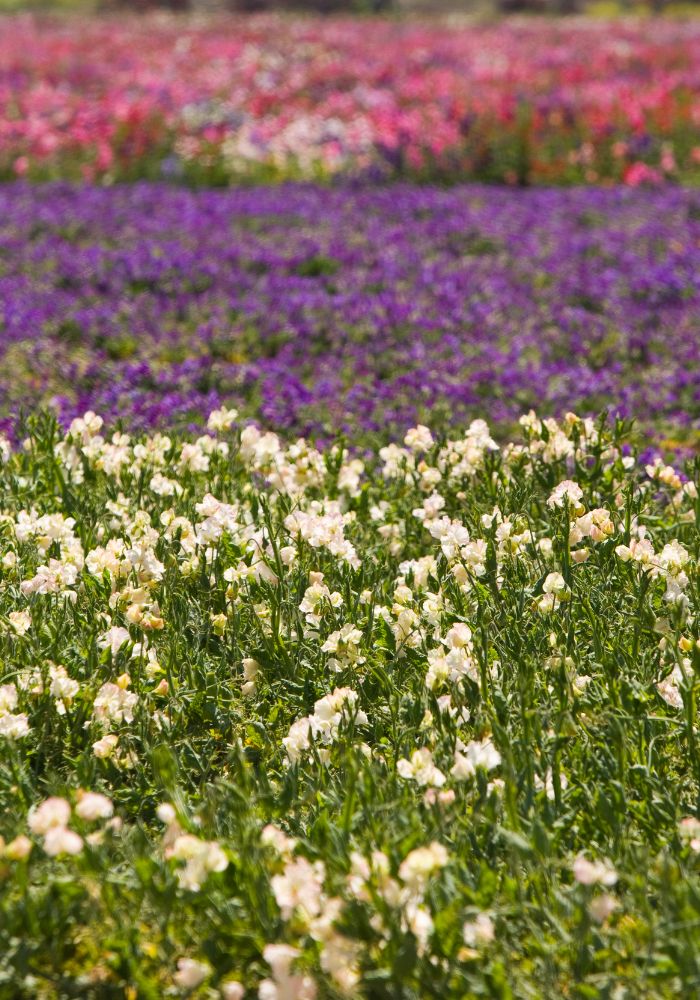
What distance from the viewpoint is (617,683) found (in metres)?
3.17

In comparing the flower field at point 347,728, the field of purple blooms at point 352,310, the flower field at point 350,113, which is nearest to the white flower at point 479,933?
the flower field at point 347,728

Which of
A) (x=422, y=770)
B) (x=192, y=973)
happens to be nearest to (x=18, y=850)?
(x=192, y=973)

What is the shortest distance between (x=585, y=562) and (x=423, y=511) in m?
0.62

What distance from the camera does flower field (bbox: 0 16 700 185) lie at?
42.0ft

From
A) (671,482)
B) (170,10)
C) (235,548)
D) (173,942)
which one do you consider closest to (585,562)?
(671,482)

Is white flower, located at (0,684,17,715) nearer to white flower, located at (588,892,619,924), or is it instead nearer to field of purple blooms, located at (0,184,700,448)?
white flower, located at (588,892,619,924)

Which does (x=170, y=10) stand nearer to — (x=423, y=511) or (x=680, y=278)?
(x=680, y=278)

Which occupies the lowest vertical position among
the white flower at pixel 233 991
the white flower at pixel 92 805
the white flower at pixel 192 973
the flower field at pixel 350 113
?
the white flower at pixel 233 991

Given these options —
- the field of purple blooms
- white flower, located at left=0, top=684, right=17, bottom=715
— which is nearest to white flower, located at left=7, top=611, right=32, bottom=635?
white flower, located at left=0, top=684, right=17, bottom=715

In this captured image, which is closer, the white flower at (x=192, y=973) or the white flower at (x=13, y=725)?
the white flower at (x=192, y=973)

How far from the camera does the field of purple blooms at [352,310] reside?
246 inches

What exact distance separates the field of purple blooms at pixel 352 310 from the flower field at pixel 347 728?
1548 mm

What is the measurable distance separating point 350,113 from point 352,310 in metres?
7.72

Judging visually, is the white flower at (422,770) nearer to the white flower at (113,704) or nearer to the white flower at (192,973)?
the white flower at (192,973)
